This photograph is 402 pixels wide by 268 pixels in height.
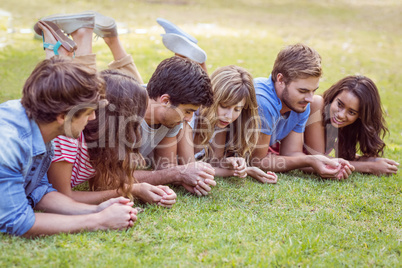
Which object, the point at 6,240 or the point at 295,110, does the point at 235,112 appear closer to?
the point at 295,110

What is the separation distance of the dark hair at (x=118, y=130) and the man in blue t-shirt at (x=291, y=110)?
146 cm

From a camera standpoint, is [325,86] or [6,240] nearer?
[6,240]

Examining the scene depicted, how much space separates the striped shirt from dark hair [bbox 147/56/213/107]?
76cm

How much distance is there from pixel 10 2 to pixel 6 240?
474 inches

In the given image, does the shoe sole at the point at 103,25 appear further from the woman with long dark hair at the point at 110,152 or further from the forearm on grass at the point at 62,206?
the forearm on grass at the point at 62,206

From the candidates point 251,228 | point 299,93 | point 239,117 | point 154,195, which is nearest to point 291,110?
point 299,93

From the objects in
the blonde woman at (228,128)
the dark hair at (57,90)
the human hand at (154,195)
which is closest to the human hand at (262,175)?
A: the blonde woman at (228,128)

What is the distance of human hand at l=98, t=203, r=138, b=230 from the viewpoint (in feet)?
8.77

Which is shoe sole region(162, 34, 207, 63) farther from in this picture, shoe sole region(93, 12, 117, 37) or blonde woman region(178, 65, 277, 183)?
shoe sole region(93, 12, 117, 37)

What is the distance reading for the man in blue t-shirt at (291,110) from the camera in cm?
396

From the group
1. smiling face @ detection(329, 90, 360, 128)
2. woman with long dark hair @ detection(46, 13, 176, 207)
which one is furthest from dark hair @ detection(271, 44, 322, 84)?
woman with long dark hair @ detection(46, 13, 176, 207)

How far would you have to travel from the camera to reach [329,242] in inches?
110

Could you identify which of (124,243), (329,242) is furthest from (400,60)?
(124,243)

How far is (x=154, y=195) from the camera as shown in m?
3.09
